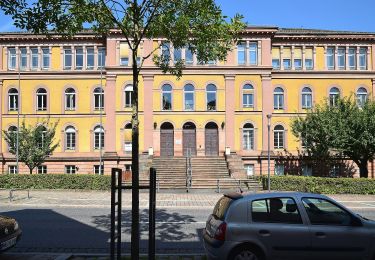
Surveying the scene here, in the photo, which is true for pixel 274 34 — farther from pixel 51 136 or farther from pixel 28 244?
pixel 28 244

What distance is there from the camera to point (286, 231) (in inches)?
322

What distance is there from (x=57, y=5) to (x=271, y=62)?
3488 cm

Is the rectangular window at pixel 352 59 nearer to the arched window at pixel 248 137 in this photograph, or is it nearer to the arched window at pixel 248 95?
the arched window at pixel 248 95

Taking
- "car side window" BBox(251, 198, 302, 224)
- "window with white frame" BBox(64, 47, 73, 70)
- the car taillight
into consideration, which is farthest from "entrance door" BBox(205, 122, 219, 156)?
the car taillight

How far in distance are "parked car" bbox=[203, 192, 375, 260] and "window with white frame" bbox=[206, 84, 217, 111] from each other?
3209cm

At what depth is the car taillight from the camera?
8078mm

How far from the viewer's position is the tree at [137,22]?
8.05 metres

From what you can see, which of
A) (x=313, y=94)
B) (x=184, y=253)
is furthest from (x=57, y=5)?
(x=313, y=94)

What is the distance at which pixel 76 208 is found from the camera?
2084cm

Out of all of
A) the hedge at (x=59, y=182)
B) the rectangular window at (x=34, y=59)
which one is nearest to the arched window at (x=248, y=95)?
the hedge at (x=59, y=182)

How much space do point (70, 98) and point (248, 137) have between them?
1726 cm

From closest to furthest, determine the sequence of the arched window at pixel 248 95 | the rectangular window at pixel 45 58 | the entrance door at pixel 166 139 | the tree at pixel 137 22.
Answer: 1. the tree at pixel 137 22
2. the entrance door at pixel 166 139
3. the arched window at pixel 248 95
4. the rectangular window at pixel 45 58

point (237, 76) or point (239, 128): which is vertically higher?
point (237, 76)

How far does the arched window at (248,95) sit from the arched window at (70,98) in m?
16.0
